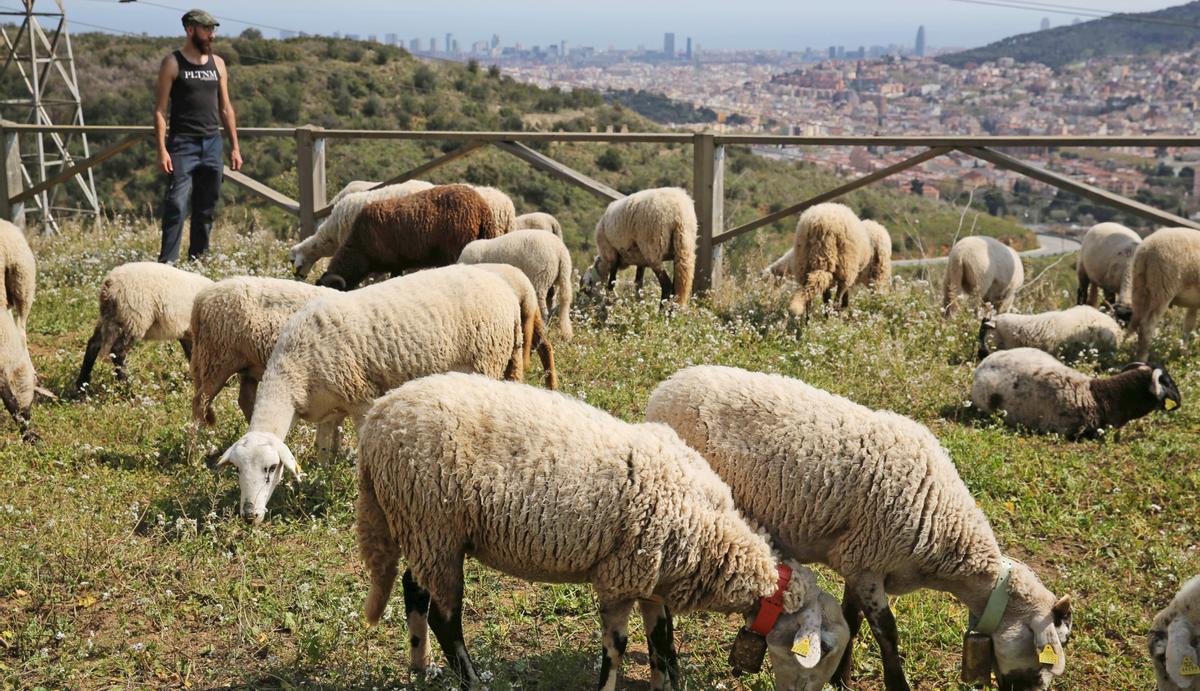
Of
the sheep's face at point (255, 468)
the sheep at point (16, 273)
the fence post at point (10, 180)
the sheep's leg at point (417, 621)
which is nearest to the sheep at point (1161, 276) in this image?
the sheep's leg at point (417, 621)

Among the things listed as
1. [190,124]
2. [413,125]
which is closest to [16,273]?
[190,124]

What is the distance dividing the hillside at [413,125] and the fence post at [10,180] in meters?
6.62

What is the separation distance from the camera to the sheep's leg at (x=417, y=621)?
13.4 feet

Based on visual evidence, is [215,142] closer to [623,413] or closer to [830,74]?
[623,413]

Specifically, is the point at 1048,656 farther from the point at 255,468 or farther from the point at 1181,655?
the point at 255,468

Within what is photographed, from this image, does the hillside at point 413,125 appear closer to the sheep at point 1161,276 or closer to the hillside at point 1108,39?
the sheep at point 1161,276

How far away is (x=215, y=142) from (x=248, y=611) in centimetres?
656

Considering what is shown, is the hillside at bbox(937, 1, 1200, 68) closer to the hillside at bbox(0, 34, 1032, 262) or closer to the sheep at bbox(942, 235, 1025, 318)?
the hillside at bbox(0, 34, 1032, 262)

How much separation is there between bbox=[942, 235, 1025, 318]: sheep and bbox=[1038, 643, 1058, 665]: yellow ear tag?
232 inches

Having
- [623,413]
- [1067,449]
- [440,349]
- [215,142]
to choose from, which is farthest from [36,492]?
[1067,449]

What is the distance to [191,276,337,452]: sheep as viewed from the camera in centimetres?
627

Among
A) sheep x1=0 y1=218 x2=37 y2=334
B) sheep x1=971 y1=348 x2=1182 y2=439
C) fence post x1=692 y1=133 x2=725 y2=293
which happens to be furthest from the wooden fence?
sheep x1=0 y1=218 x2=37 y2=334

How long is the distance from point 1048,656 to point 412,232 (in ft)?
20.9

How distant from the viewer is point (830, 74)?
94.3 meters
